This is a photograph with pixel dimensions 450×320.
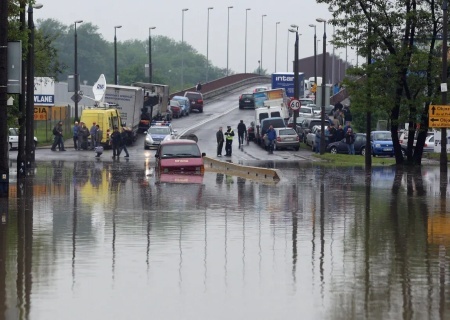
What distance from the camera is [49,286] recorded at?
13750mm

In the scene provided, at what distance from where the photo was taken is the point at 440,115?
42.2 meters

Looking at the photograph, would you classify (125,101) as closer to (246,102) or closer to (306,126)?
(306,126)

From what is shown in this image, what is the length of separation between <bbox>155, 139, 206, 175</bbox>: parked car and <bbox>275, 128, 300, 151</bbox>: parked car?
78.9 feet

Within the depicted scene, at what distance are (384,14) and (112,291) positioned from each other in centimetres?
3506

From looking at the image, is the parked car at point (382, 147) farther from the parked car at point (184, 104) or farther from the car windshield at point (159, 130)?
the parked car at point (184, 104)

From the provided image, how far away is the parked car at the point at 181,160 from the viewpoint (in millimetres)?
40562

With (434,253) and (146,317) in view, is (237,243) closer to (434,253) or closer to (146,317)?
(434,253)

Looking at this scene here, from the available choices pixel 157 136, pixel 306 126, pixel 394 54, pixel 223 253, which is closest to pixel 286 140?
pixel 157 136

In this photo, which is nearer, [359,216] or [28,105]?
[359,216]

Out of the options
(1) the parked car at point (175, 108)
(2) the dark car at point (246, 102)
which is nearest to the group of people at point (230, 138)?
(1) the parked car at point (175, 108)

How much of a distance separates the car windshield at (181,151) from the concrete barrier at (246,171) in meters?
1.60

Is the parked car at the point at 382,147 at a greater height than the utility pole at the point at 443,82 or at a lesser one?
lesser

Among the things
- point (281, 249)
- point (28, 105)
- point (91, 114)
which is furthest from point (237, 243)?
point (91, 114)

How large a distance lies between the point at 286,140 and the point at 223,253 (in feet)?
158
